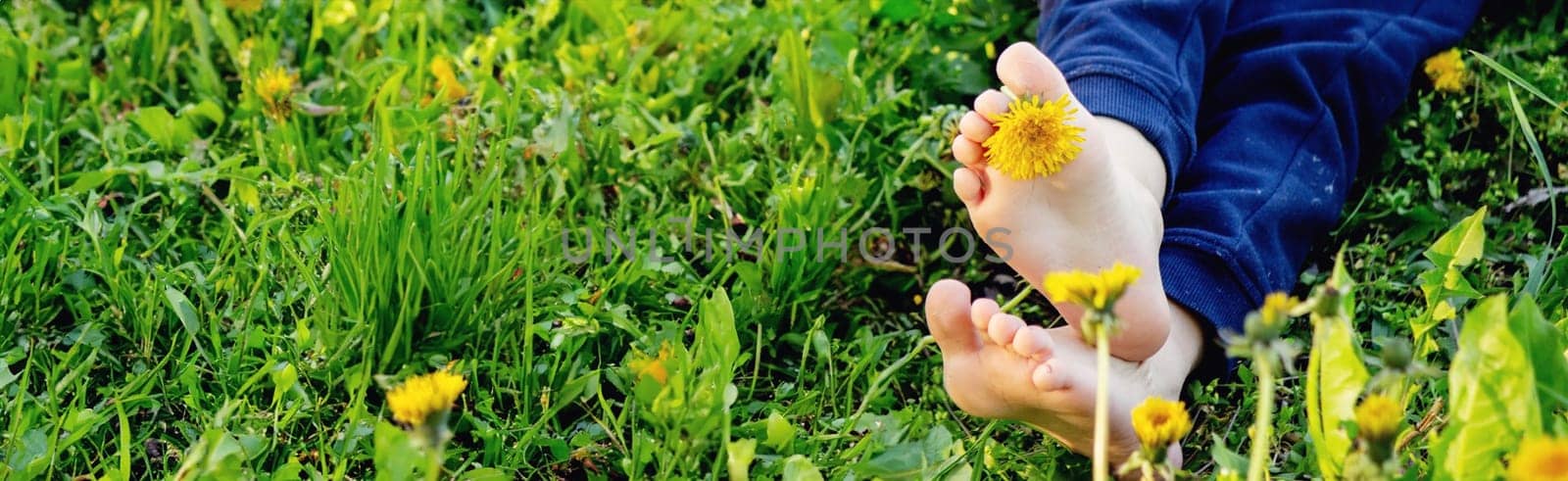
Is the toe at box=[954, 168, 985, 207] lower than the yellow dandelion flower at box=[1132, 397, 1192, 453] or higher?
lower

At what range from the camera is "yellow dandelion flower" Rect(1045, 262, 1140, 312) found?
2.61 feet

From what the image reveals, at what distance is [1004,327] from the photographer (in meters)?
1.08

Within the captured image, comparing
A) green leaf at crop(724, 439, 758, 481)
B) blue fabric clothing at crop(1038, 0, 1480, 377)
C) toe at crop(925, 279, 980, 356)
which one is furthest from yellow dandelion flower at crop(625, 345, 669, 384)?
blue fabric clothing at crop(1038, 0, 1480, 377)

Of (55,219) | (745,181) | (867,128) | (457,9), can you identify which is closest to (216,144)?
(55,219)

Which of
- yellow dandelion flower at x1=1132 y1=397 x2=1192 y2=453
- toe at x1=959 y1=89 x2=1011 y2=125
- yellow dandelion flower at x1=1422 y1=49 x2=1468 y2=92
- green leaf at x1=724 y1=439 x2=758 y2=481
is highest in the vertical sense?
toe at x1=959 y1=89 x2=1011 y2=125

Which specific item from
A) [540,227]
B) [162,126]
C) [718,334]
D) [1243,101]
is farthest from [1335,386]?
[162,126]

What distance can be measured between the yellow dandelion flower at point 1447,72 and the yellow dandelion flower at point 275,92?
4.72ft

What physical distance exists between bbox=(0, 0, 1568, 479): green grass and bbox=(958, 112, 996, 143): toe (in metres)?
0.25

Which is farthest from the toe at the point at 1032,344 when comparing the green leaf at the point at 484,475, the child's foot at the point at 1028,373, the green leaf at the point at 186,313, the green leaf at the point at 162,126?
the green leaf at the point at 162,126

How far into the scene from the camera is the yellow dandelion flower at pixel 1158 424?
805 millimetres

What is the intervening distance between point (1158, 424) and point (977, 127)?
1.29 ft

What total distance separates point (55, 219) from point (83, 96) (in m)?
0.41

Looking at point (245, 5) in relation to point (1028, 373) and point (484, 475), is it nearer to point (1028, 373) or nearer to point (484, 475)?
point (484, 475)

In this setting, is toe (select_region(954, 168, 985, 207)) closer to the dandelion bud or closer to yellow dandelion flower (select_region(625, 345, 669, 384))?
yellow dandelion flower (select_region(625, 345, 669, 384))
